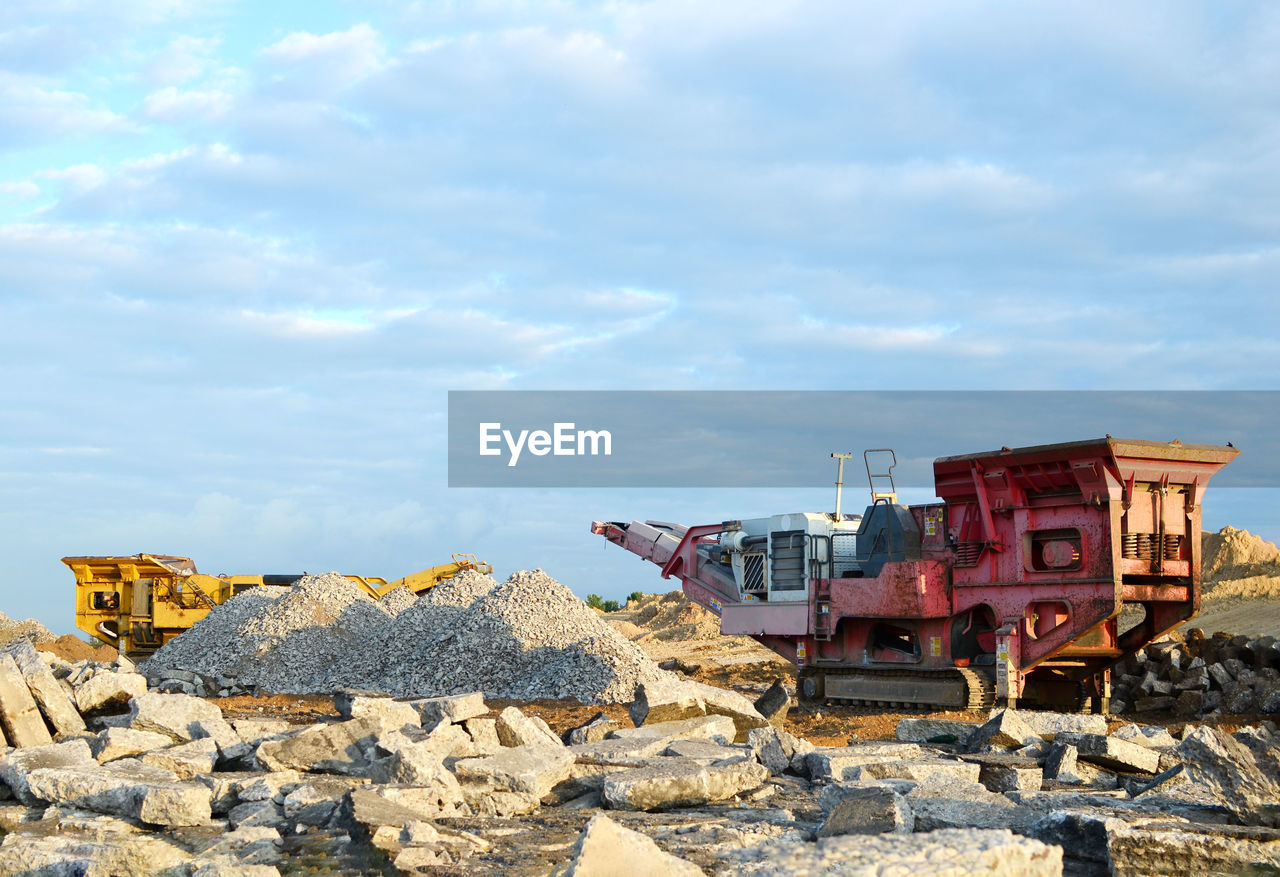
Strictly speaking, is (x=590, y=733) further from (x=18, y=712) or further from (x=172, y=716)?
(x=18, y=712)

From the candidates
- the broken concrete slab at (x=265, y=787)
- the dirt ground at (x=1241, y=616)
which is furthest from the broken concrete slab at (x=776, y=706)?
the dirt ground at (x=1241, y=616)

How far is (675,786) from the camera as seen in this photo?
736 cm

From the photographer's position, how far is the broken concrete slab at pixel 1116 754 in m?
8.41

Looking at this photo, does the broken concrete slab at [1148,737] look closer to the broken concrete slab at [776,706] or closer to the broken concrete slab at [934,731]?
the broken concrete slab at [934,731]

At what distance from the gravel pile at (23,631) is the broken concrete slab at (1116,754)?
2757 cm

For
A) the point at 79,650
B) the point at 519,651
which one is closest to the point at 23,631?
the point at 79,650

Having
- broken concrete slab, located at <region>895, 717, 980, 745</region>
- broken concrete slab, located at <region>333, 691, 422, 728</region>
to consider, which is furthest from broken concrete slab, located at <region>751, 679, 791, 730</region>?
broken concrete slab, located at <region>333, 691, 422, 728</region>

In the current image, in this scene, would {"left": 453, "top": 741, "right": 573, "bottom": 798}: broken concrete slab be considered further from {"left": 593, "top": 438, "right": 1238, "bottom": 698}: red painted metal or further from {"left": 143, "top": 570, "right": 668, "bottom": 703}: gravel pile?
{"left": 143, "top": 570, "right": 668, "bottom": 703}: gravel pile

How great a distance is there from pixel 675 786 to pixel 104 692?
23.9 feet

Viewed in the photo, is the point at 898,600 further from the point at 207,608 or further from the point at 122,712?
the point at 207,608

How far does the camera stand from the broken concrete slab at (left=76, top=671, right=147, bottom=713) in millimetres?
11719

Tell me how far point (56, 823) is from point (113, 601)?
62.2ft

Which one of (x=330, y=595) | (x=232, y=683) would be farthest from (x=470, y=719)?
(x=330, y=595)

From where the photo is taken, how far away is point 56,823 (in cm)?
749
